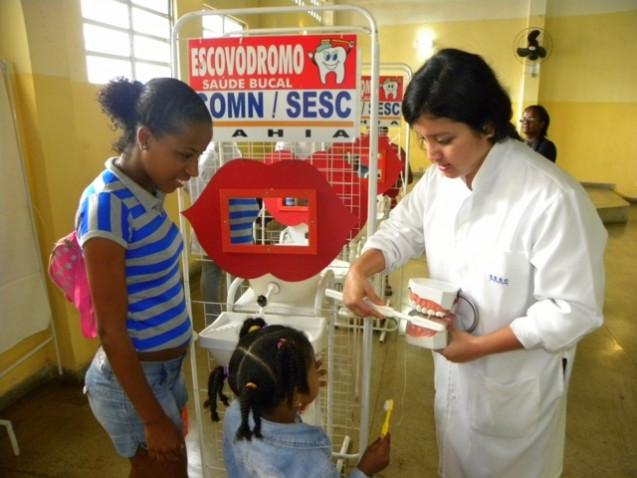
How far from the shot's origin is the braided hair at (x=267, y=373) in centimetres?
83

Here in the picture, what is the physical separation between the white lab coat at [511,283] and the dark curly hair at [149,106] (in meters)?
0.54

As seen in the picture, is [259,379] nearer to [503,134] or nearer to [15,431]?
[503,134]

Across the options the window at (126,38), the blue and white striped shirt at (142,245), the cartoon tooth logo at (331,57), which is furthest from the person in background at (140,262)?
the window at (126,38)

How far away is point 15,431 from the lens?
209 centimetres

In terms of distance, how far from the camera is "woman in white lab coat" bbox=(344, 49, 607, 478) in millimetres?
870

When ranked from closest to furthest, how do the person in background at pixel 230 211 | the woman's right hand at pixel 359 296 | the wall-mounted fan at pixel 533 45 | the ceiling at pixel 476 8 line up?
the woman's right hand at pixel 359 296, the person in background at pixel 230 211, the ceiling at pixel 476 8, the wall-mounted fan at pixel 533 45

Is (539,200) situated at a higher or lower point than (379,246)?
higher

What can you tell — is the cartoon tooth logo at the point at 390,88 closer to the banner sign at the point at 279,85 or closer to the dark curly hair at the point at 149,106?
the banner sign at the point at 279,85

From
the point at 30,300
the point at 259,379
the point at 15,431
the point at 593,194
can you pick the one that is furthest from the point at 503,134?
the point at 593,194

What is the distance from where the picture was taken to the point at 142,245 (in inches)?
36.4

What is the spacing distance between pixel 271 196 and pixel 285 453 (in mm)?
619

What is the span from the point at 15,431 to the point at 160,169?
1858 mm

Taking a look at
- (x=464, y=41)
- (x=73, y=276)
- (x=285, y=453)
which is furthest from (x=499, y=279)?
(x=464, y=41)

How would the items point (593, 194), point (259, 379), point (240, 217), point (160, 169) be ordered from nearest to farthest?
point (259, 379) → point (160, 169) → point (240, 217) → point (593, 194)
